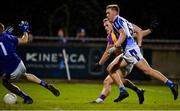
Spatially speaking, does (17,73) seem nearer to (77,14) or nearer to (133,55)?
(133,55)

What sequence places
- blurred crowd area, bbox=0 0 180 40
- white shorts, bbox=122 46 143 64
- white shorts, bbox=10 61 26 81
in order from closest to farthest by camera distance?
1. white shorts, bbox=10 61 26 81
2. white shorts, bbox=122 46 143 64
3. blurred crowd area, bbox=0 0 180 40

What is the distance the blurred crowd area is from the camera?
1239 inches

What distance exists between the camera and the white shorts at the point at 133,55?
14797 millimetres

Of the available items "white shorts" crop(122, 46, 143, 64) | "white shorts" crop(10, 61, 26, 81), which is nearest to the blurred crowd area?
"white shorts" crop(122, 46, 143, 64)

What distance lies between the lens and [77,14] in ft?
106

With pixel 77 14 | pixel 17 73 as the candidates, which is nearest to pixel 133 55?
pixel 17 73

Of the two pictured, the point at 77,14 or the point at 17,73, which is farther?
the point at 77,14

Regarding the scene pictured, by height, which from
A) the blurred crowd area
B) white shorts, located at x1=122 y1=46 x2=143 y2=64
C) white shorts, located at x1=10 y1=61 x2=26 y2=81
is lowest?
the blurred crowd area

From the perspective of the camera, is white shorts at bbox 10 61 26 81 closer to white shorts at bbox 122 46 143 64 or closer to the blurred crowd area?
white shorts at bbox 122 46 143 64

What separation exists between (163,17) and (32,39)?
7496mm

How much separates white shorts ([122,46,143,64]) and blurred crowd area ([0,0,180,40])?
16007 millimetres

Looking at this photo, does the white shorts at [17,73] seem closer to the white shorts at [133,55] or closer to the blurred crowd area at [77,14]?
the white shorts at [133,55]

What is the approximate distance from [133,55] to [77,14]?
58.2 feet

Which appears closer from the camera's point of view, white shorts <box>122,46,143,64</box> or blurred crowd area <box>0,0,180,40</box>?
white shorts <box>122,46,143,64</box>
